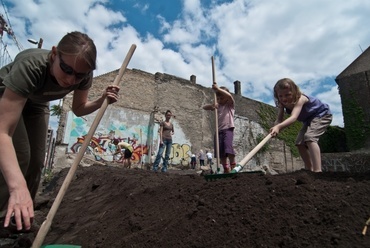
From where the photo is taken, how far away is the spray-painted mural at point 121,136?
1372 centimetres

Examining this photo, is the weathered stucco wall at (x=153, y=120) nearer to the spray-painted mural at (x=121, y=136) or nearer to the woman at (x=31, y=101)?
the spray-painted mural at (x=121, y=136)

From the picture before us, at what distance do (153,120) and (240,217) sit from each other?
1510 centimetres

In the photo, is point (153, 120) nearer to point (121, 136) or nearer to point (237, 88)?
point (121, 136)

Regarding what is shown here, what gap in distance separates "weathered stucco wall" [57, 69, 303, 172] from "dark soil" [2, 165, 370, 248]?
1150 centimetres

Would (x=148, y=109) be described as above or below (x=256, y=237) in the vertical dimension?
above

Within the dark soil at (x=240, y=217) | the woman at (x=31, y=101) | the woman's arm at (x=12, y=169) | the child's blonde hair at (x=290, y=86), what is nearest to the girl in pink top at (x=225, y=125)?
the child's blonde hair at (x=290, y=86)

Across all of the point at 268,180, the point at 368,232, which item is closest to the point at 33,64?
the point at 268,180

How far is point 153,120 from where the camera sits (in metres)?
16.9

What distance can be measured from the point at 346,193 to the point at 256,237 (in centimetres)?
74

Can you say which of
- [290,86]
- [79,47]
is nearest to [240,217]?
[79,47]

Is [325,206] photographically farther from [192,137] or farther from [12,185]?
[192,137]

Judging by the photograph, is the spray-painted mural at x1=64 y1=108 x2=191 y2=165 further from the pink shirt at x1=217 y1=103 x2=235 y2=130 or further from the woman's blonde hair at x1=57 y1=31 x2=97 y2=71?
the woman's blonde hair at x1=57 y1=31 x2=97 y2=71

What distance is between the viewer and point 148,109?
16938 mm

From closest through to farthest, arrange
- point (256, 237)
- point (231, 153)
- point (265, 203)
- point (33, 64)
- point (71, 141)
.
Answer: point (256, 237), point (33, 64), point (265, 203), point (231, 153), point (71, 141)
